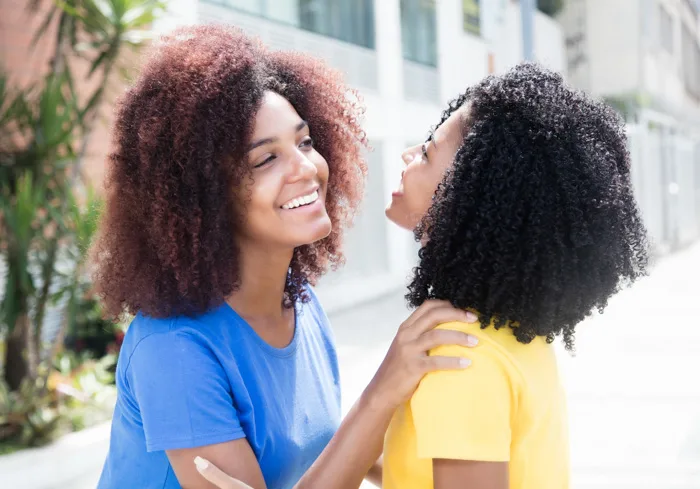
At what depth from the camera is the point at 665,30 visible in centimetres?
2373

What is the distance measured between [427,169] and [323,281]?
895 cm

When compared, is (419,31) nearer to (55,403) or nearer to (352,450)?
(55,403)

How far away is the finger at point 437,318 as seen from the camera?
1473 mm

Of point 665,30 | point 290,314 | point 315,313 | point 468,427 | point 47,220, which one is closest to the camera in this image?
point 468,427

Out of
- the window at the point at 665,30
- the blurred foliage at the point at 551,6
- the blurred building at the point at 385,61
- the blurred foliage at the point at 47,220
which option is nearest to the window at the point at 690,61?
the window at the point at 665,30

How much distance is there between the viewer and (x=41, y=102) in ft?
16.1

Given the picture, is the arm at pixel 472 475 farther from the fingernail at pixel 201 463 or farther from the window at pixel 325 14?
the window at pixel 325 14

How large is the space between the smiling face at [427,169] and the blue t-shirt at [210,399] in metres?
0.43

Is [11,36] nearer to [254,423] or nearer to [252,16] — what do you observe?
[252,16]

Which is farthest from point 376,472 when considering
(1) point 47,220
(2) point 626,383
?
→ (2) point 626,383

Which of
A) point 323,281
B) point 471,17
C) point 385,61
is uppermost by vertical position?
point 471,17

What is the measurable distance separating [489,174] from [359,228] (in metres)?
11.2

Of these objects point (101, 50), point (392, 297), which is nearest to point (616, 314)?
point (392, 297)

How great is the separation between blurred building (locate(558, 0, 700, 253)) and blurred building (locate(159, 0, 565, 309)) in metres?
3.88
